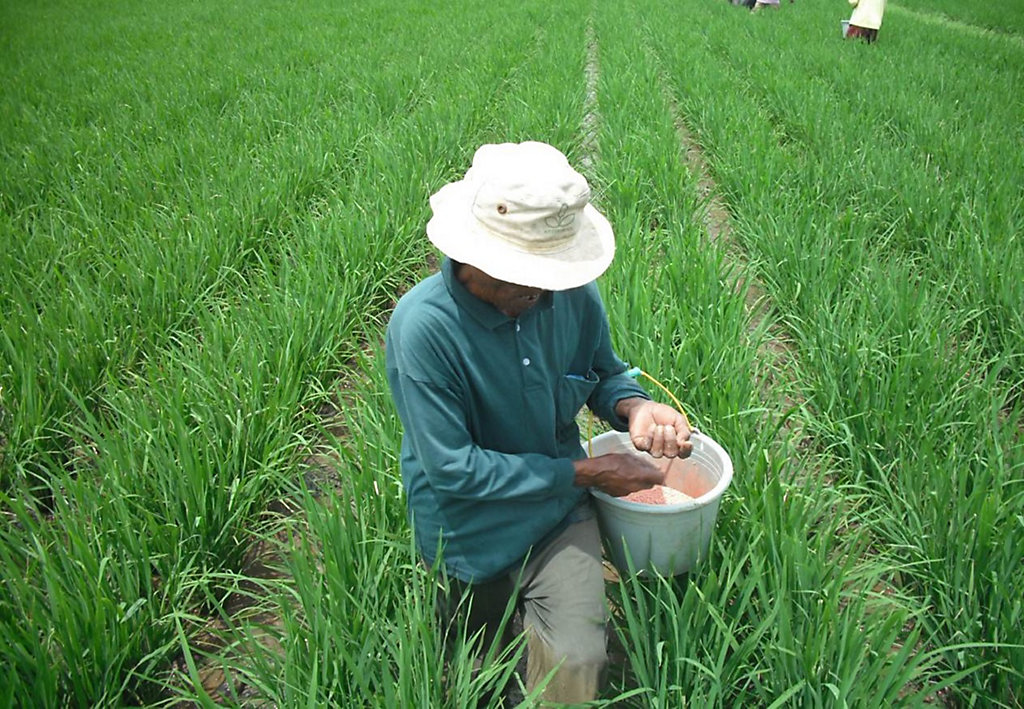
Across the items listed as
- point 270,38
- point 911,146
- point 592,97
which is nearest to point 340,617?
point 911,146

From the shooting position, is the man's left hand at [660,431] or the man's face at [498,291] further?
the man's left hand at [660,431]

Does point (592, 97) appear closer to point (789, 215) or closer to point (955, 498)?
point (789, 215)

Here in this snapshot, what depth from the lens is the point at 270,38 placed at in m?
8.08

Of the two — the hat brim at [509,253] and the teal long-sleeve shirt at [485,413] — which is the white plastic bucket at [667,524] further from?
the hat brim at [509,253]

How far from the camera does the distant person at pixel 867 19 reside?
26.8 feet

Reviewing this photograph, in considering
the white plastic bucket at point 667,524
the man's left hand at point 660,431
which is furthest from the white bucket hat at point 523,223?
the white plastic bucket at point 667,524

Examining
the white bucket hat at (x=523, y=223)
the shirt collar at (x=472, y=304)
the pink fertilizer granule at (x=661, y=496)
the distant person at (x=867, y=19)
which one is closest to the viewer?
the white bucket hat at (x=523, y=223)

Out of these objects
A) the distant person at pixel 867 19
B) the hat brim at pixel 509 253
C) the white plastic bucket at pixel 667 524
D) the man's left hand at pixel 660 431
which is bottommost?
the distant person at pixel 867 19

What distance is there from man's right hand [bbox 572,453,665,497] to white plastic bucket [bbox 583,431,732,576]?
33 mm

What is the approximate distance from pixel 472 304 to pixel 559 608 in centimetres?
52

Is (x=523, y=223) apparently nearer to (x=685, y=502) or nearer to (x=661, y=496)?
(x=685, y=502)

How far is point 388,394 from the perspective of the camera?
1911 millimetres

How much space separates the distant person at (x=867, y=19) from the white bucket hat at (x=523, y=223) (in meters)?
8.70

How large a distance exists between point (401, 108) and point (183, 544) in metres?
4.25
